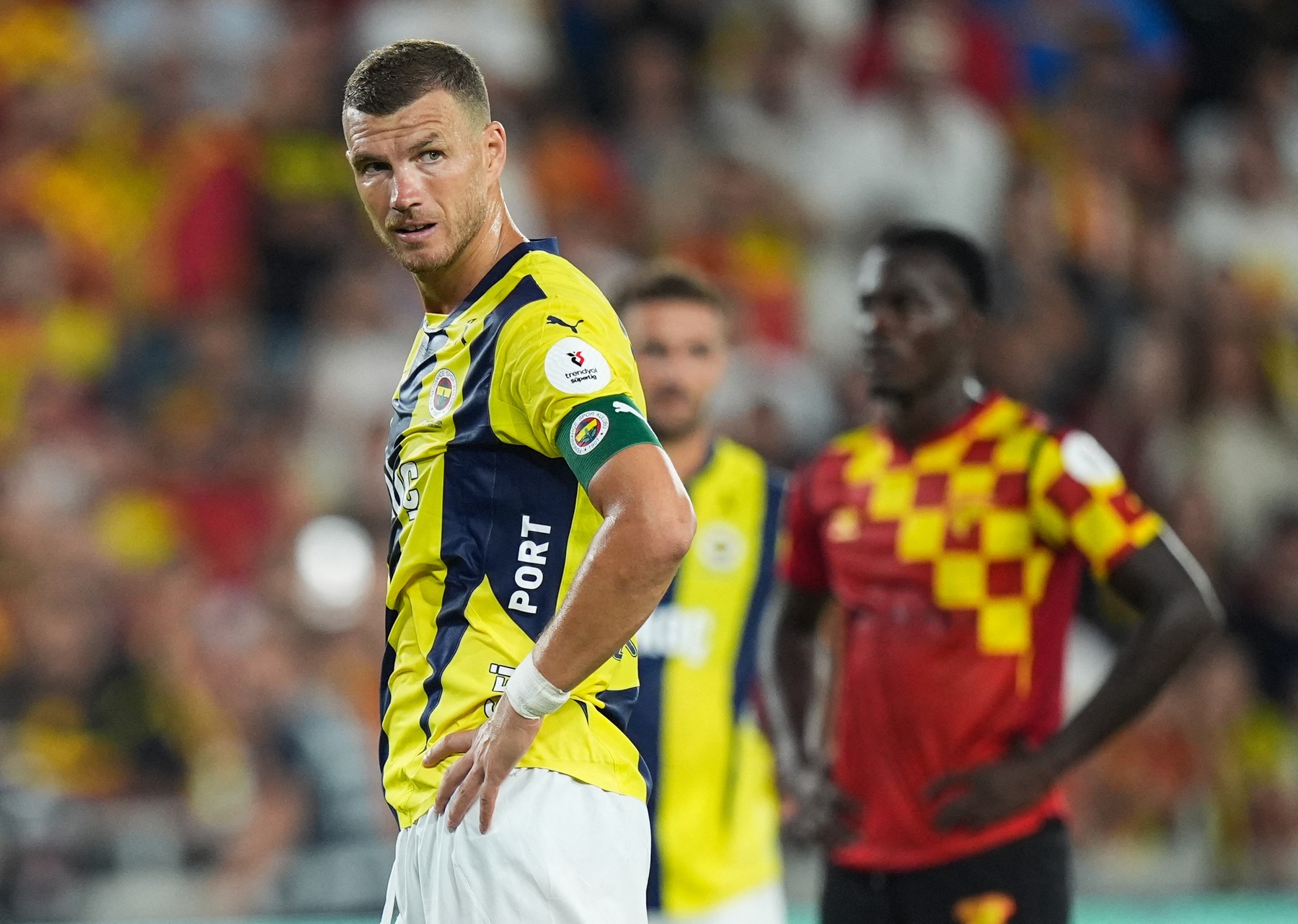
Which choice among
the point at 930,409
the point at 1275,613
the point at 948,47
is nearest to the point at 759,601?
the point at 930,409

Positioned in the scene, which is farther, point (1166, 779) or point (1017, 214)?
point (1017, 214)

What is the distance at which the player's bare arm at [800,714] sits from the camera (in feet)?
15.8

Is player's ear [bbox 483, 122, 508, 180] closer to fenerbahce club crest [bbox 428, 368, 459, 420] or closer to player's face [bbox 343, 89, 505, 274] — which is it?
player's face [bbox 343, 89, 505, 274]

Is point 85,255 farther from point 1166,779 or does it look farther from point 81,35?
point 1166,779

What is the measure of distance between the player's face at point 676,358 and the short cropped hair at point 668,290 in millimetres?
17

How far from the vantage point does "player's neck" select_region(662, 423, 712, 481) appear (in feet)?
17.8

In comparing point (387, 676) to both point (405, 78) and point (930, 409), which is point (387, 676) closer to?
point (405, 78)

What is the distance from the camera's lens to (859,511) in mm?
4941

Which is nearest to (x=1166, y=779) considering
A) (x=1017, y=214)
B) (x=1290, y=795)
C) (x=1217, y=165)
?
(x=1290, y=795)

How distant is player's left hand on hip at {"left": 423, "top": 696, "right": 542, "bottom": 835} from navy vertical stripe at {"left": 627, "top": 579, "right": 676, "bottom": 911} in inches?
77.8

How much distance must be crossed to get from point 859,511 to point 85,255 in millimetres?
6236

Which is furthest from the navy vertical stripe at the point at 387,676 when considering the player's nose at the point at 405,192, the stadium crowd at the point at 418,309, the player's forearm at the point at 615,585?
the stadium crowd at the point at 418,309

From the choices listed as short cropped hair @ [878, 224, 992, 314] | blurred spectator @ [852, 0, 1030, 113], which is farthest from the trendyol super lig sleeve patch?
blurred spectator @ [852, 0, 1030, 113]

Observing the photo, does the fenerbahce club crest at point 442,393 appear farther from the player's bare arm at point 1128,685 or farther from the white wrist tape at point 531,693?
the player's bare arm at point 1128,685
